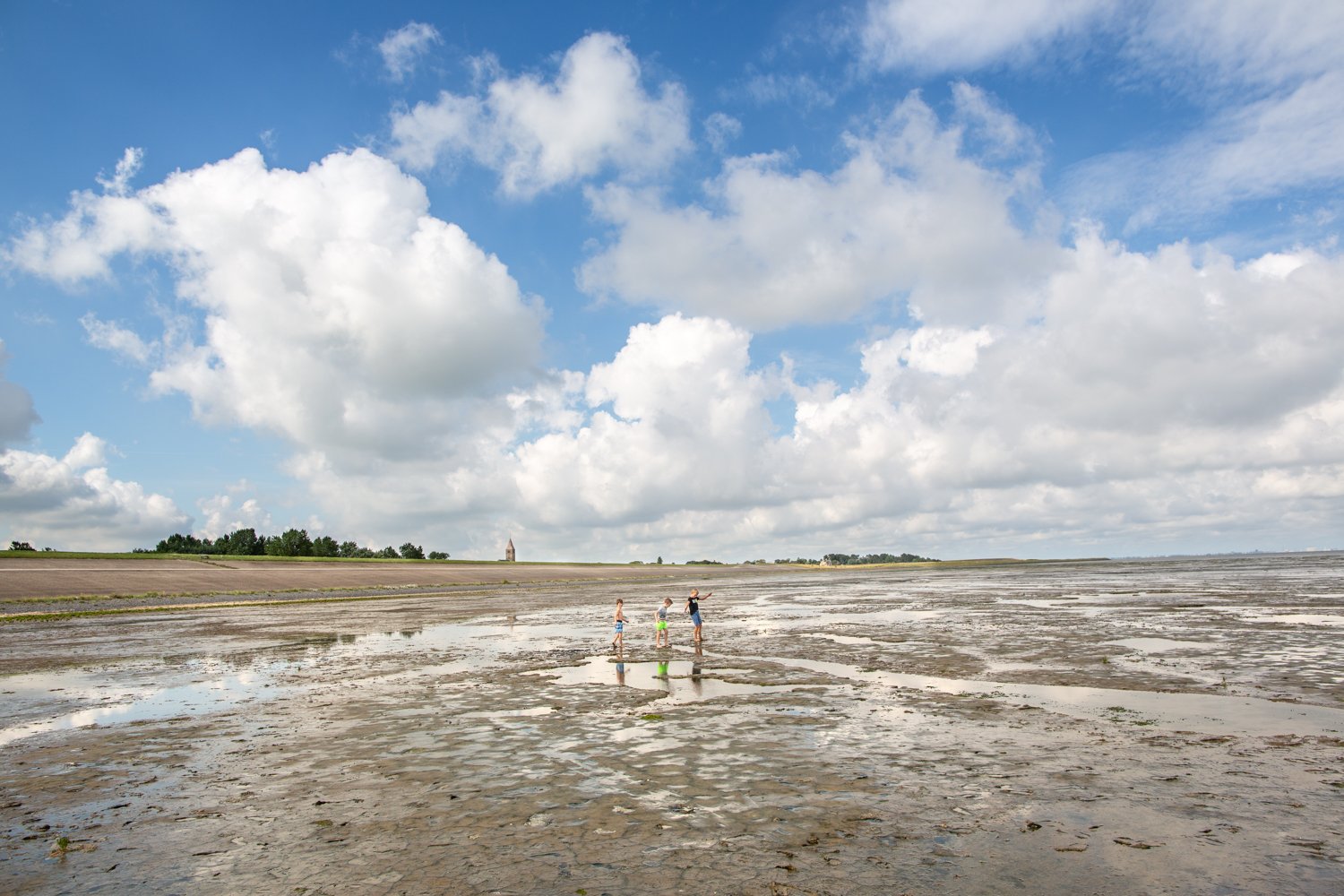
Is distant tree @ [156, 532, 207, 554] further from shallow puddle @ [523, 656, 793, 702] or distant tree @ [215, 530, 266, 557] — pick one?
shallow puddle @ [523, 656, 793, 702]

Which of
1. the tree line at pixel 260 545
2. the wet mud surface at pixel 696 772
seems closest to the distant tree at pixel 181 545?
the tree line at pixel 260 545

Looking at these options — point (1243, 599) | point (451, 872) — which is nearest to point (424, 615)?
point (451, 872)

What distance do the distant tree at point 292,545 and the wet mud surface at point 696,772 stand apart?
166 meters

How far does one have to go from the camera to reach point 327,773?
1207 cm

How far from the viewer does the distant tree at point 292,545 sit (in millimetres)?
175625

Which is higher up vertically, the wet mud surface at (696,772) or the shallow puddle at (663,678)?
the wet mud surface at (696,772)

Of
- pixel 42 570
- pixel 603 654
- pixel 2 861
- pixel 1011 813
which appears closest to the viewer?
pixel 2 861

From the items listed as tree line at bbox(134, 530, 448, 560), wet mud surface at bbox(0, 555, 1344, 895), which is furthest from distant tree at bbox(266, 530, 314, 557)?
wet mud surface at bbox(0, 555, 1344, 895)

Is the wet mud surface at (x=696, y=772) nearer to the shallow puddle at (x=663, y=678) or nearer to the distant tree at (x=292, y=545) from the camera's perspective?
the shallow puddle at (x=663, y=678)

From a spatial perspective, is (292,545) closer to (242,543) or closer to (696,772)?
(242,543)

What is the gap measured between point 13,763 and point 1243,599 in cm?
5531

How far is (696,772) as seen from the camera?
11492 millimetres

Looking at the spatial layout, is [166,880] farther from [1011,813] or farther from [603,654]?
[603,654]

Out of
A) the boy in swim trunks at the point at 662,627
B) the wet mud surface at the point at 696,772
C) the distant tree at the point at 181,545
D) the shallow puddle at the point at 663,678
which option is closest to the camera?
the wet mud surface at the point at 696,772
